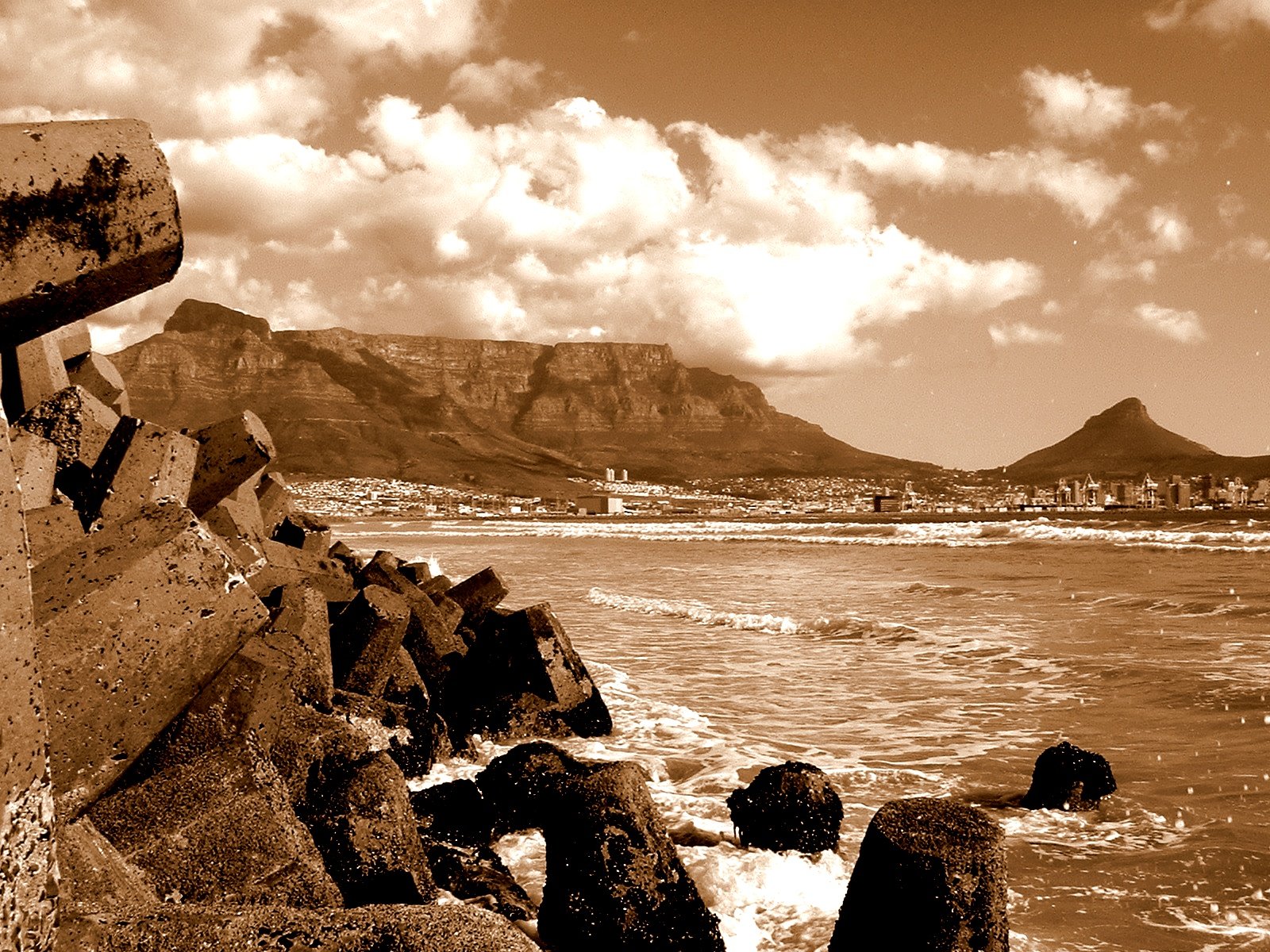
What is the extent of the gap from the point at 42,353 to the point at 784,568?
66.2ft

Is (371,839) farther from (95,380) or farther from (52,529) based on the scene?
(95,380)

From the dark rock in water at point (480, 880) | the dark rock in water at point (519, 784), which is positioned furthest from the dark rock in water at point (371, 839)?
the dark rock in water at point (519, 784)

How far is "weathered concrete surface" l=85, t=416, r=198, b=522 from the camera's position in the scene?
16.7 ft

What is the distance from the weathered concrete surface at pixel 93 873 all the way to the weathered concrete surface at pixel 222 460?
14.5 feet

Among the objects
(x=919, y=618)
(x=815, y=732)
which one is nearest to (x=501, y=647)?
(x=815, y=732)

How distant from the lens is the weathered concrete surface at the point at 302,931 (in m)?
1.76

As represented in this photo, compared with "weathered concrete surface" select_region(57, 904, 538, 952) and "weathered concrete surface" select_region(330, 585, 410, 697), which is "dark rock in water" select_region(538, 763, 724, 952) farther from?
"weathered concrete surface" select_region(330, 585, 410, 697)

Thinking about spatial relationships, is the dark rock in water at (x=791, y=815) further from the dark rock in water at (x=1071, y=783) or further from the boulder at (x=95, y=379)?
the boulder at (x=95, y=379)

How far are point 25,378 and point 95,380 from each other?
2.21 m

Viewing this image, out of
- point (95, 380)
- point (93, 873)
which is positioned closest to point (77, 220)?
point (93, 873)

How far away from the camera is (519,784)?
16.1 feet

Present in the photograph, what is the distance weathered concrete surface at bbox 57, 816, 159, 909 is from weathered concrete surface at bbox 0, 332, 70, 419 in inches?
180

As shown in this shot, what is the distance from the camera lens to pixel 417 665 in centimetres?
745

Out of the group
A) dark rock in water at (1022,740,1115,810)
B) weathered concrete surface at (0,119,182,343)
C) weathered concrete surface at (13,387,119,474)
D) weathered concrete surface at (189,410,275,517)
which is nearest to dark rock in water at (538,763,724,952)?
weathered concrete surface at (0,119,182,343)
